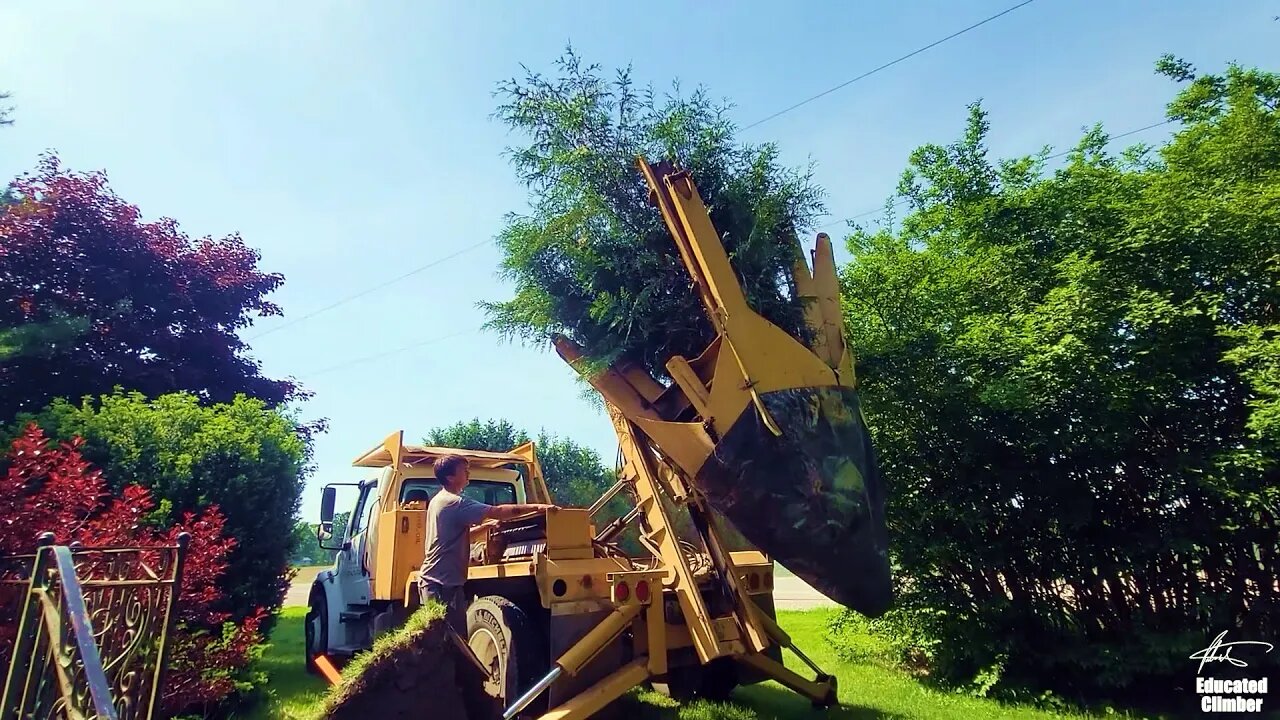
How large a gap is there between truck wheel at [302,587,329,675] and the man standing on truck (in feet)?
14.5

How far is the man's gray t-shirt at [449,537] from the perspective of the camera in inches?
222

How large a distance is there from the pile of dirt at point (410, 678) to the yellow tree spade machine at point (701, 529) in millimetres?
709

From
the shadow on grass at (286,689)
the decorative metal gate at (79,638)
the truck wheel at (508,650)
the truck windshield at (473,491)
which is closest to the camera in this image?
the decorative metal gate at (79,638)

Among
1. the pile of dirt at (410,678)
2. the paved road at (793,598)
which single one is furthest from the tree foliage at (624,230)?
the paved road at (793,598)

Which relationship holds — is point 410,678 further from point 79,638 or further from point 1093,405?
point 1093,405

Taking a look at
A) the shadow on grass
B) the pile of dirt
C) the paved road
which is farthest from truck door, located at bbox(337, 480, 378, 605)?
the paved road

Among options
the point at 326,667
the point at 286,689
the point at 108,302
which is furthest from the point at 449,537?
the point at 108,302

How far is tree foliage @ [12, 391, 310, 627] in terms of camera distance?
7004 millimetres

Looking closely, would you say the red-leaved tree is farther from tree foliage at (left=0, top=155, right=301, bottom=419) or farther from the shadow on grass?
tree foliage at (left=0, top=155, right=301, bottom=419)

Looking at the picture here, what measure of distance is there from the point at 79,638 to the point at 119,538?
2.75 metres

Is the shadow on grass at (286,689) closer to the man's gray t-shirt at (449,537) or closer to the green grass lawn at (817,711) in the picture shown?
the green grass lawn at (817,711)

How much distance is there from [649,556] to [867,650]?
139 inches

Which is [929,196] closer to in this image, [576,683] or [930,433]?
[930,433]

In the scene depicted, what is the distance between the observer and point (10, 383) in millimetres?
9852
